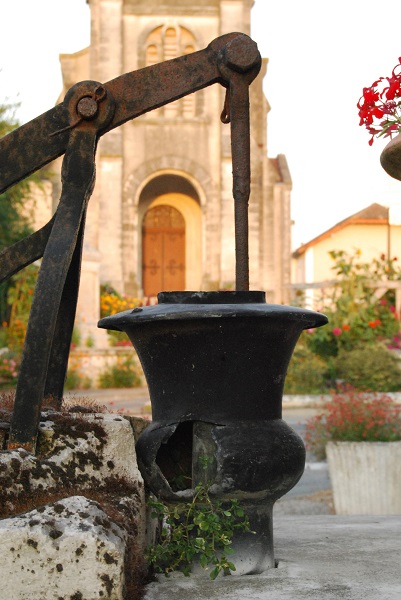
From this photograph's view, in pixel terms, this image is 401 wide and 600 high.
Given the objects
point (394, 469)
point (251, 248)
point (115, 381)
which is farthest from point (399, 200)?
point (394, 469)

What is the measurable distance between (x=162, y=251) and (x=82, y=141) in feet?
60.9

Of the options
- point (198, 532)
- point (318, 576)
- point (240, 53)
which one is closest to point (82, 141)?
point (240, 53)

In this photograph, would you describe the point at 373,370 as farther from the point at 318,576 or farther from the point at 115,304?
the point at 318,576

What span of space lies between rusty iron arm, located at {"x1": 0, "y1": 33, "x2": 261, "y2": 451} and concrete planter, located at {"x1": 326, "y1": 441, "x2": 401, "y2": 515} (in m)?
2.96

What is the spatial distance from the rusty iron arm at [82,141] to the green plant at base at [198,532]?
642 mm

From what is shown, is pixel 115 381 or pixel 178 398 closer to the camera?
pixel 178 398

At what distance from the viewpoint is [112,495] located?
9.55ft

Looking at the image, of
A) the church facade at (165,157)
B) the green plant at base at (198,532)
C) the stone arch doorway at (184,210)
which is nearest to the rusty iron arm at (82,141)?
the green plant at base at (198,532)

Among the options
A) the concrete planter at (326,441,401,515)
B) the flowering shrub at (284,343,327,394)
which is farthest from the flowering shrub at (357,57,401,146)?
the flowering shrub at (284,343,327,394)

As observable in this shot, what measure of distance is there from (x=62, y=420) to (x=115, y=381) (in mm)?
12244

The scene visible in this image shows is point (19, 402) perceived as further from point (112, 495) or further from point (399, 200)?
point (399, 200)

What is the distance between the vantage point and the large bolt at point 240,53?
326cm

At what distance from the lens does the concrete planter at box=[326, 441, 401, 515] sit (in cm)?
579

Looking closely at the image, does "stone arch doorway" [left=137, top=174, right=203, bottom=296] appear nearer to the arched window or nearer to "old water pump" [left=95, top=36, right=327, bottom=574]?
the arched window
